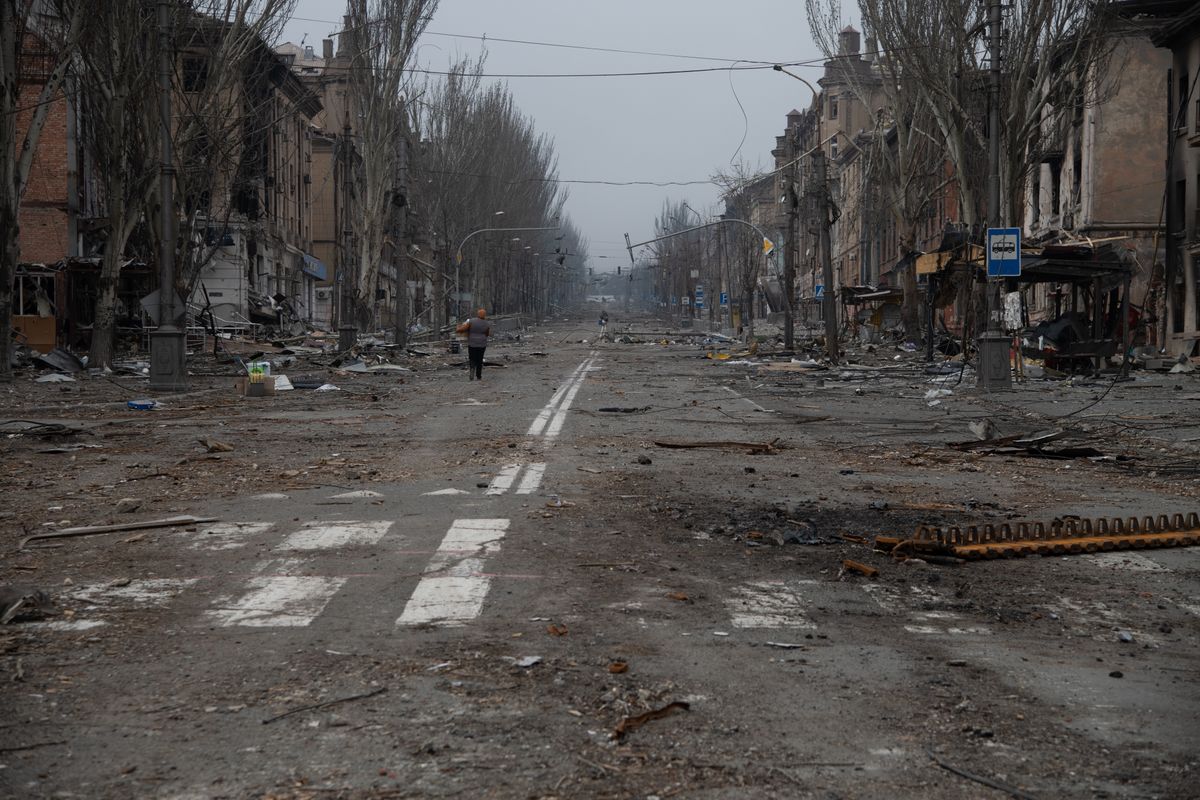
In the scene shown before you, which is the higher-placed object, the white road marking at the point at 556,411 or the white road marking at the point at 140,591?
the white road marking at the point at 140,591

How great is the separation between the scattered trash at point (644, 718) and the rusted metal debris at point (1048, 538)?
123 inches

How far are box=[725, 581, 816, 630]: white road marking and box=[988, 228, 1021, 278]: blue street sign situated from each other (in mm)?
17783

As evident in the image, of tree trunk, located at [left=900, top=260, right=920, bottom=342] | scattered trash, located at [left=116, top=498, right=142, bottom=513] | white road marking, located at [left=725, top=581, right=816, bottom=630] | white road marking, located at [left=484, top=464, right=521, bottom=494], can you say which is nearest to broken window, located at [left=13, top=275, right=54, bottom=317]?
tree trunk, located at [left=900, top=260, right=920, bottom=342]

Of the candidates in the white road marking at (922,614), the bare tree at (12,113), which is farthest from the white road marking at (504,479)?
the bare tree at (12,113)

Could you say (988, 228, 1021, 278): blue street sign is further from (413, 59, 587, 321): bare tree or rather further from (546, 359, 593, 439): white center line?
(413, 59, 587, 321): bare tree

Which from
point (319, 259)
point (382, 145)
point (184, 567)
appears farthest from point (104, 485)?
point (319, 259)

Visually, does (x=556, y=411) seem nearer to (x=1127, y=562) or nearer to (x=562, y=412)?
(x=562, y=412)

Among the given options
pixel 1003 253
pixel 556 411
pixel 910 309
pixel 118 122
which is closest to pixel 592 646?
pixel 556 411

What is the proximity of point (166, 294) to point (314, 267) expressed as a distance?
48.5 meters

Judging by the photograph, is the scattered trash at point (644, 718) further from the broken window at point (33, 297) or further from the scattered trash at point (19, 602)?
the broken window at point (33, 297)

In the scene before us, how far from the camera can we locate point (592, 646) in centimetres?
498

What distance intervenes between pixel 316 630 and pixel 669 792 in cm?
225

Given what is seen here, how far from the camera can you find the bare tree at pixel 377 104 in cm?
4706

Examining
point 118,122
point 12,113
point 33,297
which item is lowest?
point 33,297
